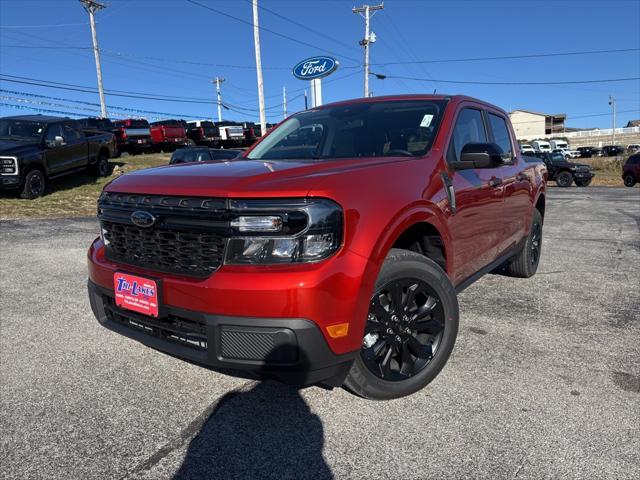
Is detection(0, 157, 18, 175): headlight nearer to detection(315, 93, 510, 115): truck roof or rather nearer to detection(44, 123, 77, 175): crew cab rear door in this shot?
detection(44, 123, 77, 175): crew cab rear door

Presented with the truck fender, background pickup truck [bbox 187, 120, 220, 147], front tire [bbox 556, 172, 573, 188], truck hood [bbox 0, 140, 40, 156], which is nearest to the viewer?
the truck fender

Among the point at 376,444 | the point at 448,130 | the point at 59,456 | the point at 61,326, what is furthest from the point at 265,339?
the point at 61,326

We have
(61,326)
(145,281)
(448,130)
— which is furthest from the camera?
(61,326)

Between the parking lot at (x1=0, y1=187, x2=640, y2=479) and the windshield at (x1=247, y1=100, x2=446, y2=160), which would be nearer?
the parking lot at (x1=0, y1=187, x2=640, y2=479)

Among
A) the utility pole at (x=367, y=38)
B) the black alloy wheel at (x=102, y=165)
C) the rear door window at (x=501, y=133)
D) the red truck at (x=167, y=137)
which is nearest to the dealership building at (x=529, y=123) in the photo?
the utility pole at (x=367, y=38)

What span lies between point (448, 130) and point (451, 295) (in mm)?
1185

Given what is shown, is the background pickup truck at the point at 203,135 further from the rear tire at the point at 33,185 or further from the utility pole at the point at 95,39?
the rear tire at the point at 33,185

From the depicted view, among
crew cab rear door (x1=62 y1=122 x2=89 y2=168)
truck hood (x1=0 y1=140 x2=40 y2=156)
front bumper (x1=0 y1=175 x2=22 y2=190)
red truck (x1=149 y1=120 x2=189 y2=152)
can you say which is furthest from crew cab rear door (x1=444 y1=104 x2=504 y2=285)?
red truck (x1=149 y1=120 x2=189 y2=152)

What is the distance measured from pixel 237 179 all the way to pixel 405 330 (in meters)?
1.24

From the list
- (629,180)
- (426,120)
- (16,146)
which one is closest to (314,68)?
(629,180)

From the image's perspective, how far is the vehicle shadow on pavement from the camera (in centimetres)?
218

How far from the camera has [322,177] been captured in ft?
7.88

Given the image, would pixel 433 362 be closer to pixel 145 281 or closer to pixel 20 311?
pixel 145 281

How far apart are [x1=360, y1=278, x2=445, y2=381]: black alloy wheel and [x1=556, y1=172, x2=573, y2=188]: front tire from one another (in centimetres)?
2331
